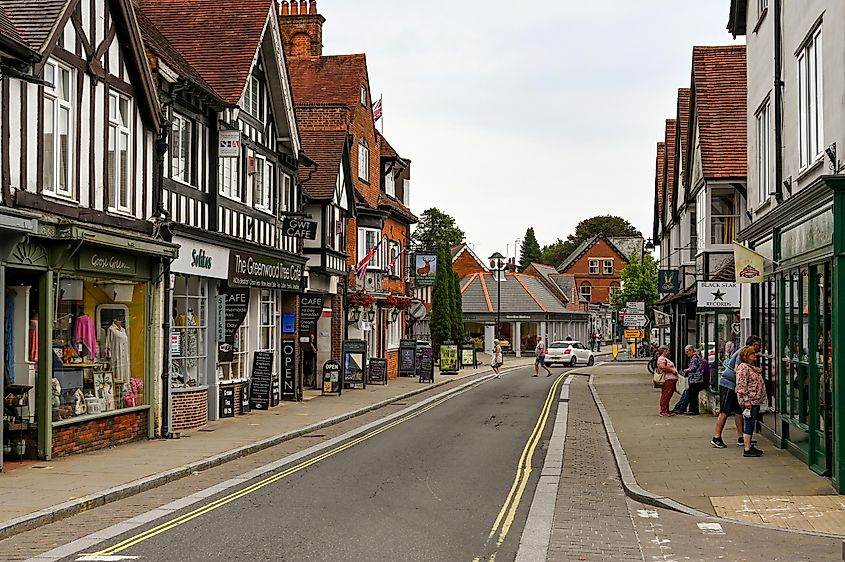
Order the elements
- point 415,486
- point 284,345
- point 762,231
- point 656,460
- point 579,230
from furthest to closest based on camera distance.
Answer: point 579,230
point 284,345
point 762,231
point 656,460
point 415,486

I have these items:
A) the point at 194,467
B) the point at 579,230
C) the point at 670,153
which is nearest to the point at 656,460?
the point at 194,467

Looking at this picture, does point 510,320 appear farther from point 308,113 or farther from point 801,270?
point 801,270

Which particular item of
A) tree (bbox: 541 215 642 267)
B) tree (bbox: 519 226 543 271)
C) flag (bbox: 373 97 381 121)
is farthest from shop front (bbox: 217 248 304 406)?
tree (bbox: 519 226 543 271)

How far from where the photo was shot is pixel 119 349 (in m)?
19.1

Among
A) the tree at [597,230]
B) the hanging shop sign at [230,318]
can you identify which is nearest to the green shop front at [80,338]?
the hanging shop sign at [230,318]

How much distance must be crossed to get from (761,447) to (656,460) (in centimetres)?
233

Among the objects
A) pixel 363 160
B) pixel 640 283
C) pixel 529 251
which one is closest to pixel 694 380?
pixel 363 160

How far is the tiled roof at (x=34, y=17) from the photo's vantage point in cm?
1538

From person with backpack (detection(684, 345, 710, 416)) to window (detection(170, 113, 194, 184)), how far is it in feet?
39.3

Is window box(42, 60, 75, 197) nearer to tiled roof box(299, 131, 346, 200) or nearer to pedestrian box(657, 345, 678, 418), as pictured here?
pedestrian box(657, 345, 678, 418)

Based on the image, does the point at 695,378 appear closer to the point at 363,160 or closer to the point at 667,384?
the point at 667,384

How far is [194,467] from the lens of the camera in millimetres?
15625

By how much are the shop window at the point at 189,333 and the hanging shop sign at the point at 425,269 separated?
2465 centimetres

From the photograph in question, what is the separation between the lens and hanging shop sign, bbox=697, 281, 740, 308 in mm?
21703
